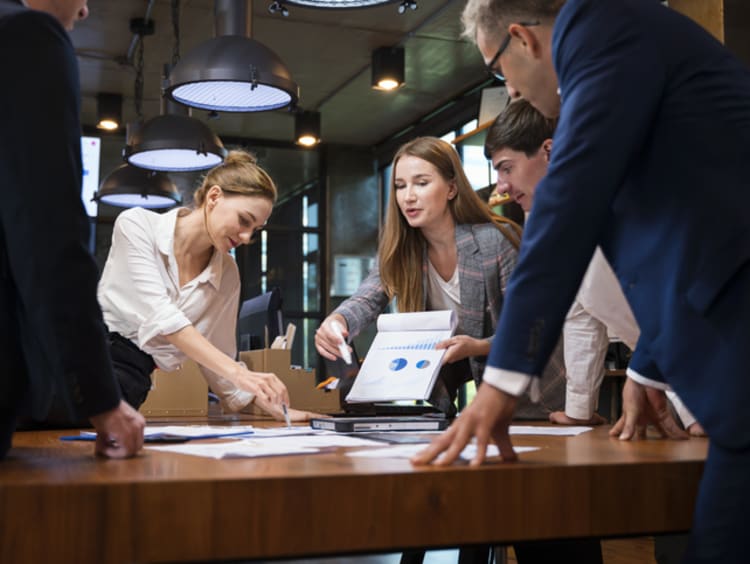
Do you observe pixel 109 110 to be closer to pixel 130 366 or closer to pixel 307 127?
pixel 307 127

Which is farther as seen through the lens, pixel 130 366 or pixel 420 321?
pixel 130 366

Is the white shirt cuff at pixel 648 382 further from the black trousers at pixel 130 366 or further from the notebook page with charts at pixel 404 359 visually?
the black trousers at pixel 130 366

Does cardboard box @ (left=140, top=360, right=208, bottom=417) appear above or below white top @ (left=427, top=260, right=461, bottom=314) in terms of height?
below

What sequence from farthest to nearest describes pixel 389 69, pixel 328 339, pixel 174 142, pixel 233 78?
pixel 389 69 < pixel 174 142 < pixel 233 78 < pixel 328 339

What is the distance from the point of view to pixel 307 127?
8734 millimetres

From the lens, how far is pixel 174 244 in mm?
2615

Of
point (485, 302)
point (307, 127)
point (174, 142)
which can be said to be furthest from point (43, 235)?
point (307, 127)

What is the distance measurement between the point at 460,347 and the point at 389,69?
5556mm

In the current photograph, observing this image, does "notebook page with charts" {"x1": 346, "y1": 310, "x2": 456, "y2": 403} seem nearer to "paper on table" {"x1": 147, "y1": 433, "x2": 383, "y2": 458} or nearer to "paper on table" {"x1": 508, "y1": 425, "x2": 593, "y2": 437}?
"paper on table" {"x1": 508, "y1": 425, "x2": 593, "y2": 437}

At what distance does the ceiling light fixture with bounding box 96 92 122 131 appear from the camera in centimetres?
837

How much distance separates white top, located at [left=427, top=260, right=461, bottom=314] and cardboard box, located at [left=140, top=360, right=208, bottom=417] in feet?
2.91

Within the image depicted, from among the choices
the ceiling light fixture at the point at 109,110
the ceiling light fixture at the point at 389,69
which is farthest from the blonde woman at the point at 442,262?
the ceiling light fixture at the point at 109,110

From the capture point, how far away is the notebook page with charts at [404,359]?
1.92 meters

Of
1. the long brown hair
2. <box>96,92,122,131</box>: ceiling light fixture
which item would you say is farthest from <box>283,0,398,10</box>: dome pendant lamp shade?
<box>96,92,122,131</box>: ceiling light fixture
